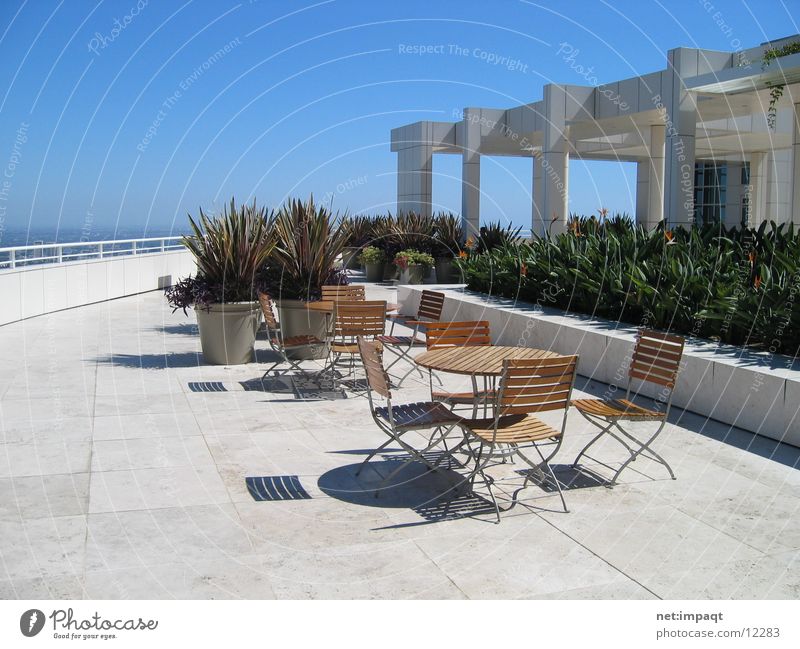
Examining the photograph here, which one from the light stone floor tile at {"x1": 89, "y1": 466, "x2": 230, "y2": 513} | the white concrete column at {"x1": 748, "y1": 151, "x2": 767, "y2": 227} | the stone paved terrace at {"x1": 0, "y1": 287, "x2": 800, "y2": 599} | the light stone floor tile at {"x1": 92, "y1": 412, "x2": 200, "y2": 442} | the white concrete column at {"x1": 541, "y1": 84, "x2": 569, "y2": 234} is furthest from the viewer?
the white concrete column at {"x1": 748, "y1": 151, "x2": 767, "y2": 227}

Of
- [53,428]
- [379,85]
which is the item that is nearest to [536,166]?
[379,85]

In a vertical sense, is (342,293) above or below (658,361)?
above

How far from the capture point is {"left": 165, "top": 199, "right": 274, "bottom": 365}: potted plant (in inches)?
403

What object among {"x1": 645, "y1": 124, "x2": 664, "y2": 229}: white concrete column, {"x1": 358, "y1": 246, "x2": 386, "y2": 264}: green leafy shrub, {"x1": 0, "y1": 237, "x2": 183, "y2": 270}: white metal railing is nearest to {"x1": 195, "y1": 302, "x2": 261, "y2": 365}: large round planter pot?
{"x1": 0, "y1": 237, "x2": 183, "y2": 270}: white metal railing

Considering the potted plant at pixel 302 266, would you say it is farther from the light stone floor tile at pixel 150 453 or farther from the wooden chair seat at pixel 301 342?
the light stone floor tile at pixel 150 453

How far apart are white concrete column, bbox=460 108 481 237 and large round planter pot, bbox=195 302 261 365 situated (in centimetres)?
1847

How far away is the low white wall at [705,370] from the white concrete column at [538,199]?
1254 cm

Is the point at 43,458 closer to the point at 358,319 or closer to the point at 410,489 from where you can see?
the point at 410,489

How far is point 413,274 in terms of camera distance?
21.5m

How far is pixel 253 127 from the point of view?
1125cm

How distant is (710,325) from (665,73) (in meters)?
11.9

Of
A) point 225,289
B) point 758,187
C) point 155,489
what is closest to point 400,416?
point 155,489

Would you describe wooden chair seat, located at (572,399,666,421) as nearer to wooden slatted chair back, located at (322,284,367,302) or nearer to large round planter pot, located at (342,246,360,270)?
wooden slatted chair back, located at (322,284,367,302)

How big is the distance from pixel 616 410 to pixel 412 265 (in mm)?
15660
